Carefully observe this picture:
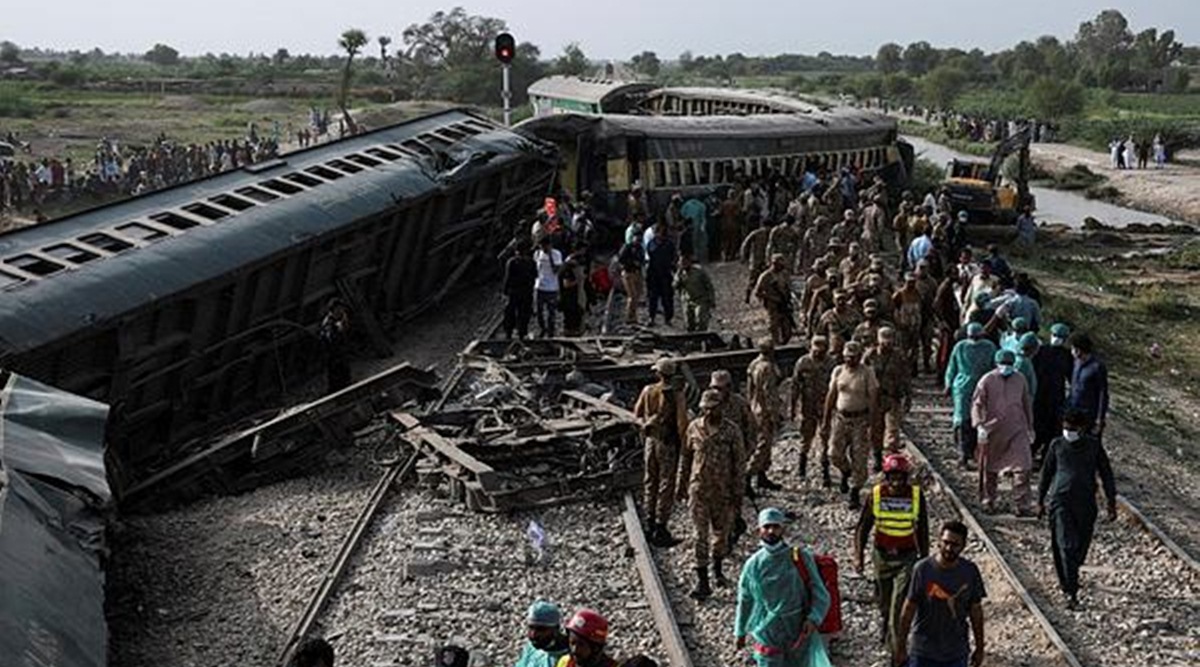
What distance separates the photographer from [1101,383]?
11.1 metres

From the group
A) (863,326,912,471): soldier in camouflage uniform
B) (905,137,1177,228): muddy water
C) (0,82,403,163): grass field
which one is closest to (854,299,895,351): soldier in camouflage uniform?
(863,326,912,471): soldier in camouflage uniform

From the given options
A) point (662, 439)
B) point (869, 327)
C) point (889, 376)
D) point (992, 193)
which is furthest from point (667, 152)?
point (662, 439)

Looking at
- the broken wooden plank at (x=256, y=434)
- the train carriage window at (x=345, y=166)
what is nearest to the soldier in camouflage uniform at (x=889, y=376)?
the broken wooden plank at (x=256, y=434)

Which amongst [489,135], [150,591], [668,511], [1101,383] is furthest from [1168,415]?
[150,591]

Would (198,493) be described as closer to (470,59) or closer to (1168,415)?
(1168,415)

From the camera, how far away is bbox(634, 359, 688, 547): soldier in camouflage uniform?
990cm

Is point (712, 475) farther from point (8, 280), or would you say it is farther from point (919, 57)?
point (919, 57)

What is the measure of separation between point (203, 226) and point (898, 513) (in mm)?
8696

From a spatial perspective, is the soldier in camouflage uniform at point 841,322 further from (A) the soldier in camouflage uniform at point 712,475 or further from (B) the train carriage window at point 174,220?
(B) the train carriage window at point 174,220

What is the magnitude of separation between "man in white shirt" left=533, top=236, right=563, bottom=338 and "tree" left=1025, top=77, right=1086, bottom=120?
228ft

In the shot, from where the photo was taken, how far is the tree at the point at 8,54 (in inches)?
4982

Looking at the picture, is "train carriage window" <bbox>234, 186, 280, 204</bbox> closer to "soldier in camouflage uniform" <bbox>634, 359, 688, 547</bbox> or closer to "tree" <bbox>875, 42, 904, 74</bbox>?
"soldier in camouflage uniform" <bbox>634, 359, 688, 547</bbox>

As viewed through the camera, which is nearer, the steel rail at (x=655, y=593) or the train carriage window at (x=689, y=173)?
the steel rail at (x=655, y=593)

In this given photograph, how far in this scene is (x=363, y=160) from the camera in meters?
18.0
